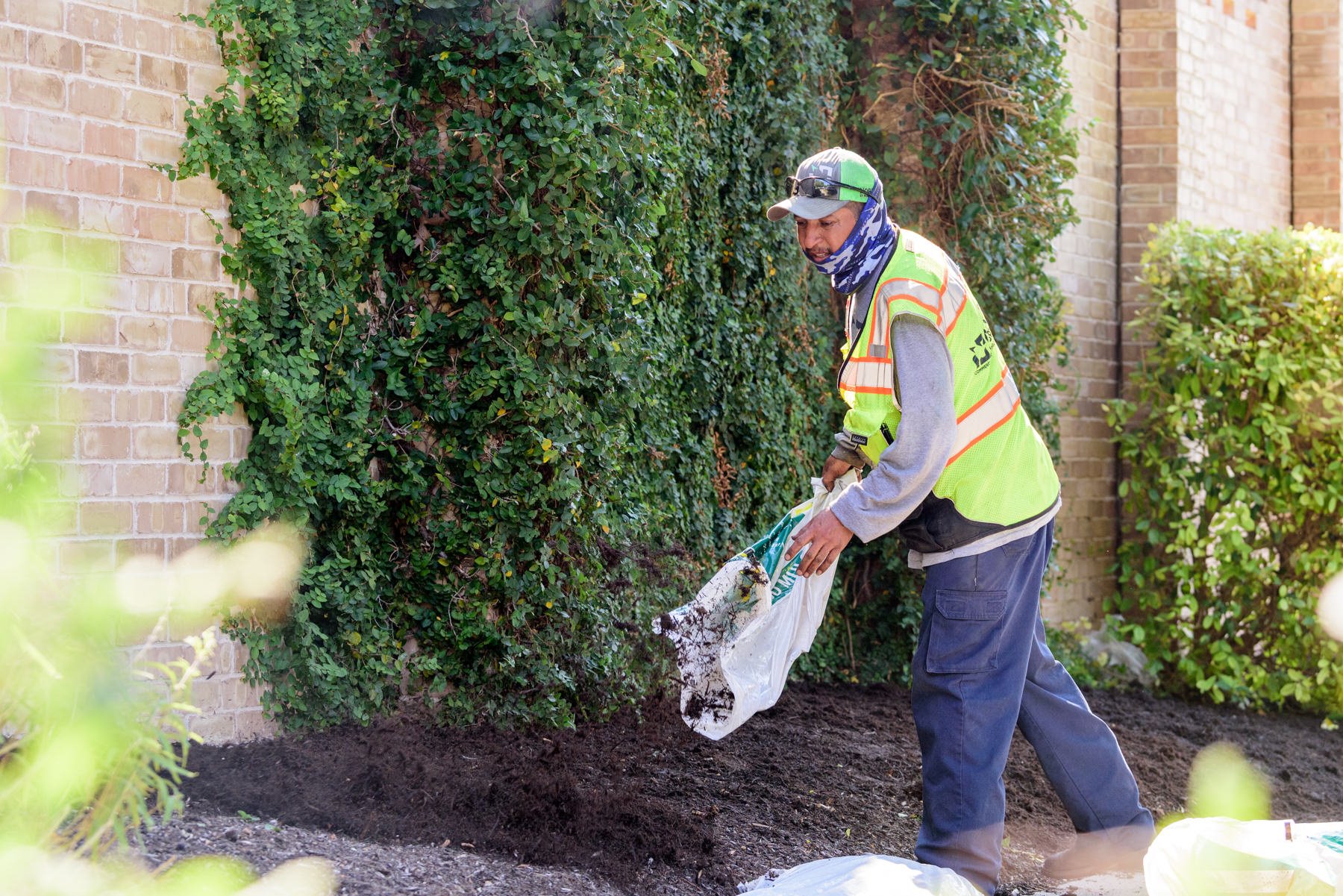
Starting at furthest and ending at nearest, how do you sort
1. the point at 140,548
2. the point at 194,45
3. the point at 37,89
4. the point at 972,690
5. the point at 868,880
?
the point at 194,45 → the point at 140,548 → the point at 37,89 → the point at 972,690 → the point at 868,880

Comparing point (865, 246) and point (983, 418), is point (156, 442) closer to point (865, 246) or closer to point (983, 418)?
point (865, 246)

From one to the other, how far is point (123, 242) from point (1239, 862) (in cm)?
355

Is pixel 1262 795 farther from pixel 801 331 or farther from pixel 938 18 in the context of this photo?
pixel 938 18

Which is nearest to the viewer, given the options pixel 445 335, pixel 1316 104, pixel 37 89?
pixel 37 89

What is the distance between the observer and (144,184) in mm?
3771

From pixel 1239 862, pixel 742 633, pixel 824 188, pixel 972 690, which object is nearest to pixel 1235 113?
pixel 824 188

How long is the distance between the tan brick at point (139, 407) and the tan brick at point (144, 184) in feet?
1.97

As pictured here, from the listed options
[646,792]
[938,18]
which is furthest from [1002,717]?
[938,18]

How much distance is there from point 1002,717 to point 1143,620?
4915mm

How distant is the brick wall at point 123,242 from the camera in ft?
A: 11.5

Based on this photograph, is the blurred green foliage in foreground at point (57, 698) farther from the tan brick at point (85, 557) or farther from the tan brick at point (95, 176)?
the tan brick at point (95, 176)

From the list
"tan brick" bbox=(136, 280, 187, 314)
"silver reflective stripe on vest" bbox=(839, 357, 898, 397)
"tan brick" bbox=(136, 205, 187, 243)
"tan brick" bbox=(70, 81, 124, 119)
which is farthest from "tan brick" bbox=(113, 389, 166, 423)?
"silver reflective stripe on vest" bbox=(839, 357, 898, 397)

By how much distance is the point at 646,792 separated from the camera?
4.09 metres

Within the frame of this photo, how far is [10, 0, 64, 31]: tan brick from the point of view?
3.49 m
